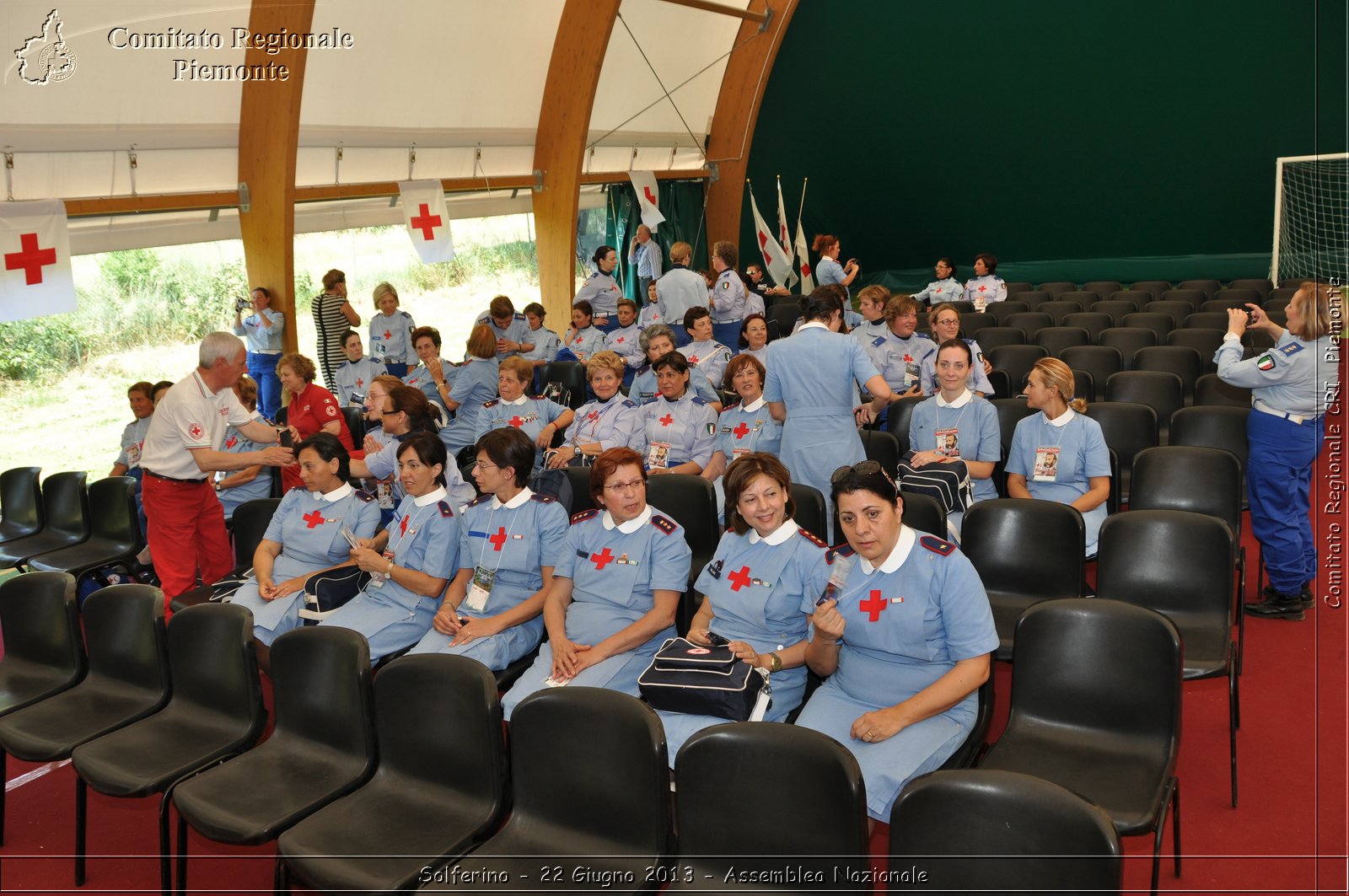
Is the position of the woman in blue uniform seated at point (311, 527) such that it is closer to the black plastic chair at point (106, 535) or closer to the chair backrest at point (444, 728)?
the chair backrest at point (444, 728)

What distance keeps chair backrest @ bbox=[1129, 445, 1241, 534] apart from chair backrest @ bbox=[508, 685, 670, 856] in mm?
2721

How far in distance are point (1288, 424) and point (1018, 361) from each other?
278 cm

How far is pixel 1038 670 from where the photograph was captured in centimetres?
291

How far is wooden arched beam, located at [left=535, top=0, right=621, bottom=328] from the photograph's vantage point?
11477mm

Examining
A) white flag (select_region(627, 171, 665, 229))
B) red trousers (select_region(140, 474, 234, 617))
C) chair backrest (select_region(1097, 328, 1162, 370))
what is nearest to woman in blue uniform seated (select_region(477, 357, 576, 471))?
red trousers (select_region(140, 474, 234, 617))

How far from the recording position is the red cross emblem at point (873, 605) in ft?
9.65

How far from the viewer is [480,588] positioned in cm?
Result: 384

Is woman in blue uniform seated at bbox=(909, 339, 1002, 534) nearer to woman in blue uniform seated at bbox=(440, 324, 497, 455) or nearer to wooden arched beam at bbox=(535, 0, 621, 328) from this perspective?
woman in blue uniform seated at bbox=(440, 324, 497, 455)

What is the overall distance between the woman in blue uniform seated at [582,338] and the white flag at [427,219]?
209 cm

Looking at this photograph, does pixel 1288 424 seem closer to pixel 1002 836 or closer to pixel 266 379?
pixel 1002 836

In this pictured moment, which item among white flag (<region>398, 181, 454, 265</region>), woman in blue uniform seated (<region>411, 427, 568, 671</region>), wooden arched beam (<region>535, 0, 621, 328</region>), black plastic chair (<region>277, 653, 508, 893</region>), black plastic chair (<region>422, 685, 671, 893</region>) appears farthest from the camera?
wooden arched beam (<region>535, 0, 621, 328</region>)

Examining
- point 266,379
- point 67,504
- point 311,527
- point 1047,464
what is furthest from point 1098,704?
point 266,379

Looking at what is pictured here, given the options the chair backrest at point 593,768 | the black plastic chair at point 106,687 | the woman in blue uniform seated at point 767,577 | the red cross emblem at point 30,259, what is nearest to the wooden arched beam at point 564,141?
the red cross emblem at point 30,259

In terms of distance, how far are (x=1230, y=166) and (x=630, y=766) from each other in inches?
521
